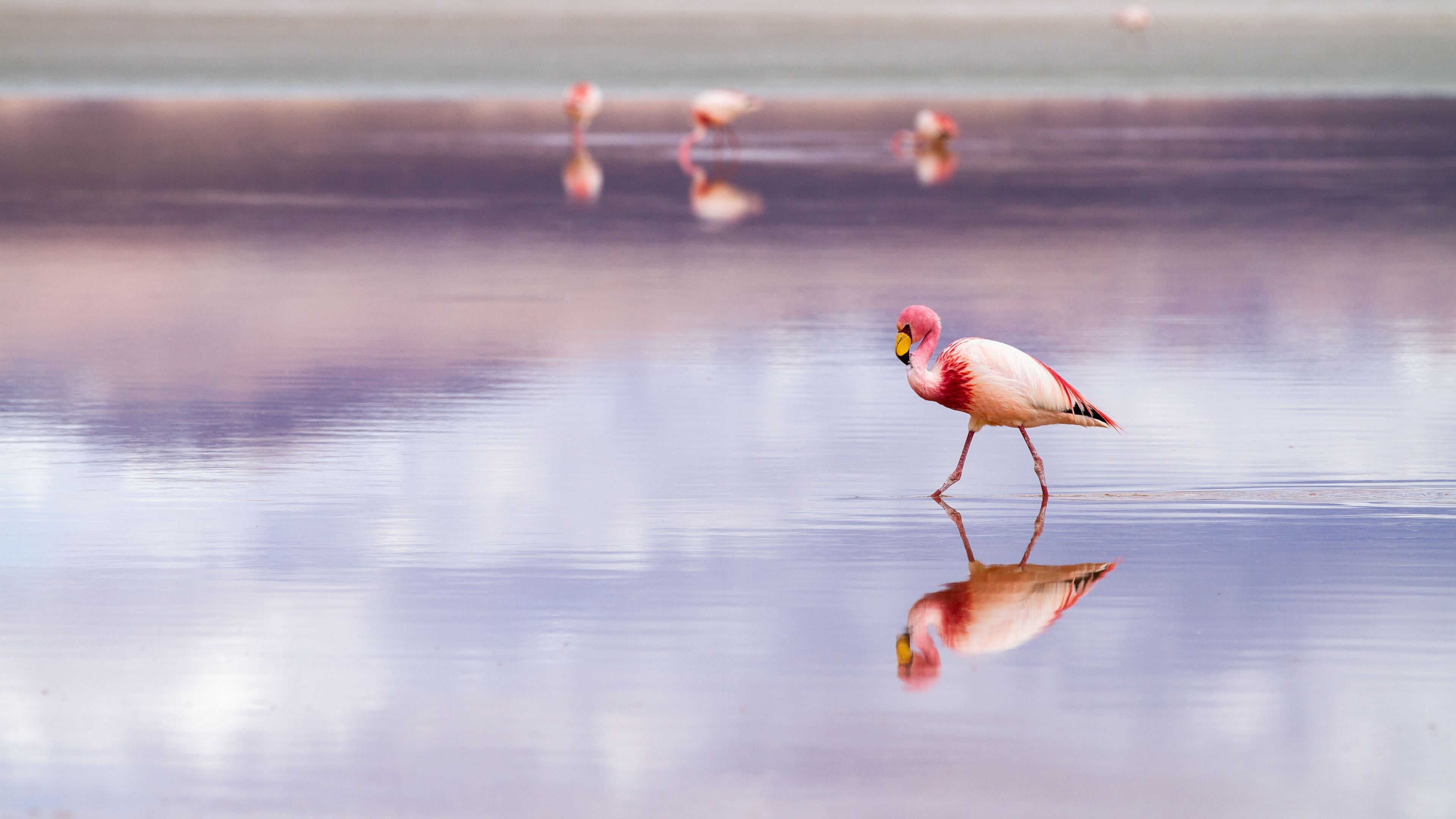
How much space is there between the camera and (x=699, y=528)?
8.20 meters

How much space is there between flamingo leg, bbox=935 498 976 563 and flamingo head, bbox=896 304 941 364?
62 cm

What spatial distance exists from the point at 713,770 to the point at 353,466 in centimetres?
417

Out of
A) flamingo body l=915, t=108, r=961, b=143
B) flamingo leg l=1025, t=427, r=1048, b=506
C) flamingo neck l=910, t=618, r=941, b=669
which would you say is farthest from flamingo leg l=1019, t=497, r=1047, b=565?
flamingo body l=915, t=108, r=961, b=143

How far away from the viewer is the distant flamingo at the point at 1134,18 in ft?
238

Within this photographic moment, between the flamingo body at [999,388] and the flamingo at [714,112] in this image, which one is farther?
the flamingo at [714,112]

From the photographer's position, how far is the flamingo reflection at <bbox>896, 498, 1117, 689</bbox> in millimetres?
6512

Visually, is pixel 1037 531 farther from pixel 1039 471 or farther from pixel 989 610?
pixel 989 610

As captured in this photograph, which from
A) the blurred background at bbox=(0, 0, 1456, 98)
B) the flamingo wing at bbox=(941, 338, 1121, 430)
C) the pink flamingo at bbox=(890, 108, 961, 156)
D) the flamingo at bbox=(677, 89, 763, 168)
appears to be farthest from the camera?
the blurred background at bbox=(0, 0, 1456, 98)

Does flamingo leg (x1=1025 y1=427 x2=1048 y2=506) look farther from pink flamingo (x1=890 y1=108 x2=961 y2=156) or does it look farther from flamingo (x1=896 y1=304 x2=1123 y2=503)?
pink flamingo (x1=890 y1=108 x2=961 y2=156)

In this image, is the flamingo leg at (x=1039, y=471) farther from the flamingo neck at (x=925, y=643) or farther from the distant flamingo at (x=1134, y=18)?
the distant flamingo at (x=1134, y=18)

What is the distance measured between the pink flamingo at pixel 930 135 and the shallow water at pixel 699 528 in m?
12.8

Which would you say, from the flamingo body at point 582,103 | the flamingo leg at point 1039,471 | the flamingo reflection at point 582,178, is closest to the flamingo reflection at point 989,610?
the flamingo leg at point 1039,471

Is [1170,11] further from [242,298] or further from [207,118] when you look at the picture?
[242,298]

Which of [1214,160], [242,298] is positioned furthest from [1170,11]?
[242,298]
